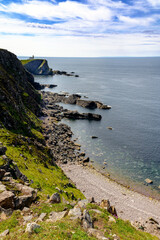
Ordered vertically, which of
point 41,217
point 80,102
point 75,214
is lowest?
point 80,102

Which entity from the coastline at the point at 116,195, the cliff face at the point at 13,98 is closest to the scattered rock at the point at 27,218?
the coastline at the point at 116,195

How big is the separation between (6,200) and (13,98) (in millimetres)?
50041

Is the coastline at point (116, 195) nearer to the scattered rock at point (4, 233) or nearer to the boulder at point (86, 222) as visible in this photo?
the boulder at point (86, 222)

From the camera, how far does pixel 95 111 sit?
126375mm

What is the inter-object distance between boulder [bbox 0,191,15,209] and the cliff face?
97.2 ft

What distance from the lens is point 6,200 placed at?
19.7m

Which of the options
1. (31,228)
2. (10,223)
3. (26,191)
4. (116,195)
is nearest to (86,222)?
(31,228)

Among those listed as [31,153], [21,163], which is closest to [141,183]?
[31,153]

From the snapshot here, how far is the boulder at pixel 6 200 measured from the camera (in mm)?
19625

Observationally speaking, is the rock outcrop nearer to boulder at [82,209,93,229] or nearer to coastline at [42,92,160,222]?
coastline at [42,92,160,222]

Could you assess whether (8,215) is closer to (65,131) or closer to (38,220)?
(38,220)

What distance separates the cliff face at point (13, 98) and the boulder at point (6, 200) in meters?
29.6

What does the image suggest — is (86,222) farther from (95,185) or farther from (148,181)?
(148,181)

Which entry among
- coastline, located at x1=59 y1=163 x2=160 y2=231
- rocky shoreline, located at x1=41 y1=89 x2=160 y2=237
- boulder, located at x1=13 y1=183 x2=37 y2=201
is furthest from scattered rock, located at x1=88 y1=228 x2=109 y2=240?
coastline, located at x1=59 y1=163 x2=160 y2=231
